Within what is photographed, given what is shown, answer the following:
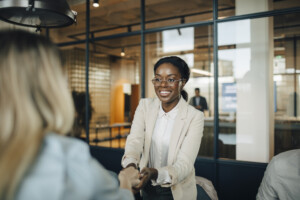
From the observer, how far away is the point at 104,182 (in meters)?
0.79

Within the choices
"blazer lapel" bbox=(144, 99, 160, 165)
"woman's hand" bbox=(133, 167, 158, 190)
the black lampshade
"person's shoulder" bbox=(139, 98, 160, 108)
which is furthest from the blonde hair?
"person's shoulder" bbox=(139, 98, 160, 108)

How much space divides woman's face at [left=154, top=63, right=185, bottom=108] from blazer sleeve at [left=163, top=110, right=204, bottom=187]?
227 millimetres

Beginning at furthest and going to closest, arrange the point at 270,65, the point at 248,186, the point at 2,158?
the point at 270,65 → the point at 248,186 → the point at 2,158

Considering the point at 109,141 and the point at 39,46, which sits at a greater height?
the point at 39,46

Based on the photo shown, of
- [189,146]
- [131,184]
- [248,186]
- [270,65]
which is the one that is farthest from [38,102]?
[270,65]

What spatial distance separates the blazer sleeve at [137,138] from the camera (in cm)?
176

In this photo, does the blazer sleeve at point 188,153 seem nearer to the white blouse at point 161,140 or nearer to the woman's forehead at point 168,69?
the white blouse at point 161,140

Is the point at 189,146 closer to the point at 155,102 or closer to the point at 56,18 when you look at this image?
the point at 155,102

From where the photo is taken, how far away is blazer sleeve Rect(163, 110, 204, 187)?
59.1 inches

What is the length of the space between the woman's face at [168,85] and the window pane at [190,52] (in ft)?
22.9

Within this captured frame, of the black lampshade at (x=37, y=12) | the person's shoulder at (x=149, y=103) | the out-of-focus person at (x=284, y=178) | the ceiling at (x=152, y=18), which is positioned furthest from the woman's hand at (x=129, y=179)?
the ceiling at (x=152, y=18)

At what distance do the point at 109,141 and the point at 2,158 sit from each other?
294 inches

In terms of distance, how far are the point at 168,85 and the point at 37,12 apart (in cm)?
106

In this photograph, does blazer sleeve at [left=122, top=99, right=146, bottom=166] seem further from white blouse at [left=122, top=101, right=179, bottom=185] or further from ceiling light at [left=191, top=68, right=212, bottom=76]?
ceiling light at [left=191, top=68, right=212, bottom=76]
